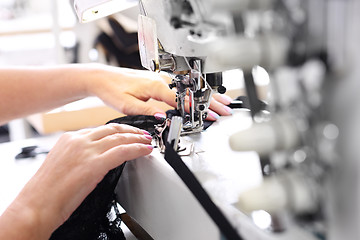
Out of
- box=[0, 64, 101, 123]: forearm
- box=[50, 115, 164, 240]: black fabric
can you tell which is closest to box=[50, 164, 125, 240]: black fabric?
box=[50, 115, 164, 240]: black fabric

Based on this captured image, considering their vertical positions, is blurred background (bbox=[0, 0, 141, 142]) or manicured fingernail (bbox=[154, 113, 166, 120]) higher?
manicured fingernail (bbox=[154, 113, 166, 120])

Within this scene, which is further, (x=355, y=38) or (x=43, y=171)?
(x=43, y=171)

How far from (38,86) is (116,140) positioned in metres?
0.43

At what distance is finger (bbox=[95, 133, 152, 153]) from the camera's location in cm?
72

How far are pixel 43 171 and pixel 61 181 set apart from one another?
0.13 ft

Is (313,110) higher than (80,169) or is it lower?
higher

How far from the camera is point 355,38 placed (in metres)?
0.33

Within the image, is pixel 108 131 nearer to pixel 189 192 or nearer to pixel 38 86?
pixel 189 192

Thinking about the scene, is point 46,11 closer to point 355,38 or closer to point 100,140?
point 100,140

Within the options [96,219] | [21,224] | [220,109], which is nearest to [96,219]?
[96,219]

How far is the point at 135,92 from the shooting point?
0.96 m

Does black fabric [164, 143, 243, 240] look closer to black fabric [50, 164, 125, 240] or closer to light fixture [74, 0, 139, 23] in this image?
black fabric [50, 164, 125, 240]

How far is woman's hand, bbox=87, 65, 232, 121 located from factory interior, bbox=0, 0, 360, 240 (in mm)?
22

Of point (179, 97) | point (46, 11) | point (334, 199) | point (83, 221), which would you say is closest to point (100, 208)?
point (83, 221)
